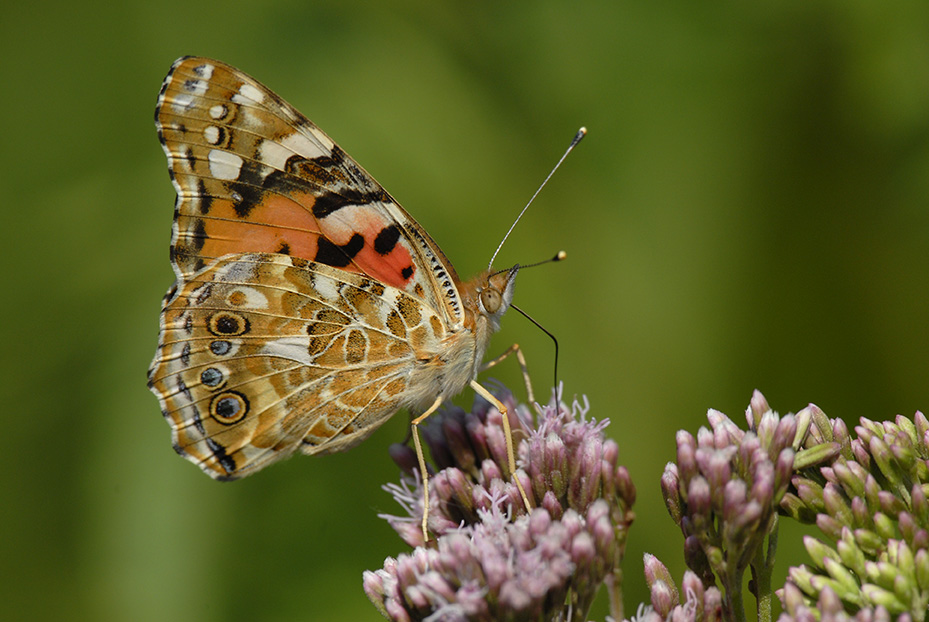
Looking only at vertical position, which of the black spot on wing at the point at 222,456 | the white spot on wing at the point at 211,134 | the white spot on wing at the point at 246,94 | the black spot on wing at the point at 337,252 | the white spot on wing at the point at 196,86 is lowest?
the black spot on wing at the point at 222,456

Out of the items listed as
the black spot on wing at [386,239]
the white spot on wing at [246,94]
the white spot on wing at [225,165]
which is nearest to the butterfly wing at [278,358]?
the black spot on wing at [386,239]

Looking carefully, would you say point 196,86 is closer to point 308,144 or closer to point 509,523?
point 308,144

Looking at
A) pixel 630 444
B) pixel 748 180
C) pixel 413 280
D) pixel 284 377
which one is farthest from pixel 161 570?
pixel 748 180

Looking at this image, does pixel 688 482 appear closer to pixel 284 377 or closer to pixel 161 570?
pixel 284 377

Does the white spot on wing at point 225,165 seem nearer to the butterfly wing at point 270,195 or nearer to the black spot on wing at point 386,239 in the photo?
the butterfly wing at point 270,195

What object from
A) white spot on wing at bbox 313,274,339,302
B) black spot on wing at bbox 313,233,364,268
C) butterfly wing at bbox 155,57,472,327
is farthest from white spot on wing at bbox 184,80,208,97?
white spot on wing at bbox 313,274,339,302
